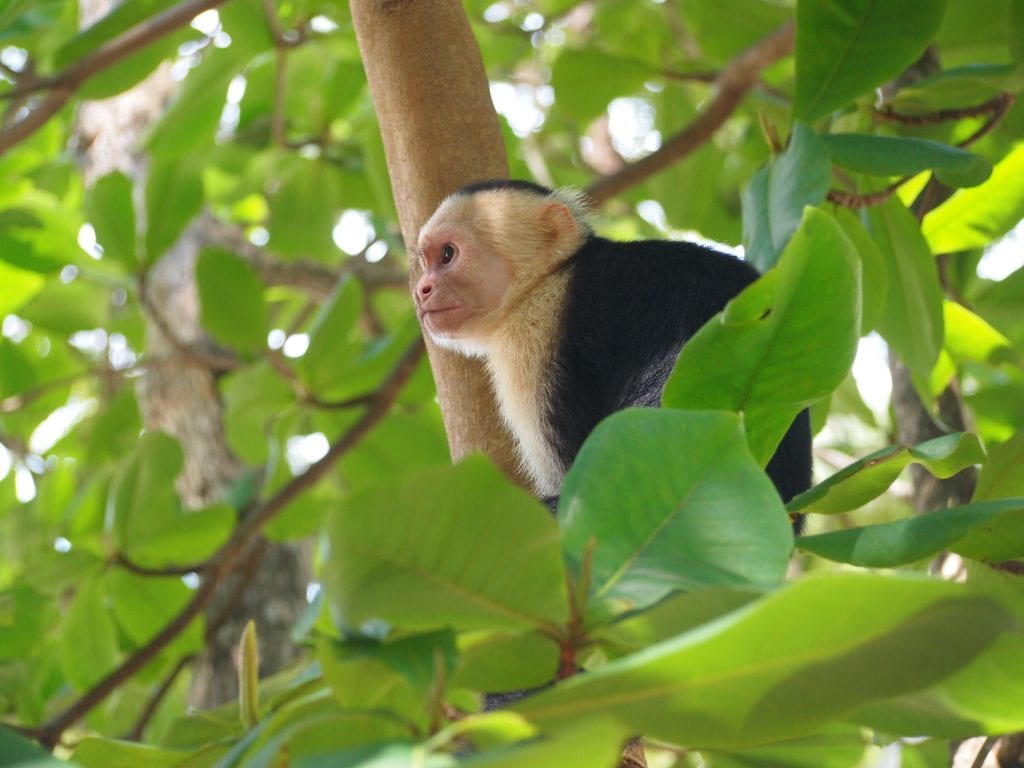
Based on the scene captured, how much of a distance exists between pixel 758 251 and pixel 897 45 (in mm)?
344

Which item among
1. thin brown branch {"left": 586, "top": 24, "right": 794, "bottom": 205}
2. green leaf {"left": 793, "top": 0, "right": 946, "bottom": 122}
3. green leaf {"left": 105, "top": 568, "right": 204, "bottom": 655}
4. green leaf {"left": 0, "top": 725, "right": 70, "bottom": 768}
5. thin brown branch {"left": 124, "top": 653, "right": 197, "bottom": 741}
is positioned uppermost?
green leaf {"left": 0, "top": 725, "right": 70, "bottom": 768}

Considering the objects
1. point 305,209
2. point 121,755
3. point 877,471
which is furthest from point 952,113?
point 305,209

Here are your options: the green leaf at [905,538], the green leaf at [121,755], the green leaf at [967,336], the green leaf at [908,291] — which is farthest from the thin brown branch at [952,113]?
the green leaf at [121,755]

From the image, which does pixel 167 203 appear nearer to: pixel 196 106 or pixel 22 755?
pixel 196 106

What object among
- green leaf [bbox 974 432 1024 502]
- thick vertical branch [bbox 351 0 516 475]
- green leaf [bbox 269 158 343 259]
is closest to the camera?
green leaf [bbox 974 432 1024 502]

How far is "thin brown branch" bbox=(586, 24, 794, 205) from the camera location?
8.43 feet

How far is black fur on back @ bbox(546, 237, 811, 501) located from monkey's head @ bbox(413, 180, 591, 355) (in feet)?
0.63

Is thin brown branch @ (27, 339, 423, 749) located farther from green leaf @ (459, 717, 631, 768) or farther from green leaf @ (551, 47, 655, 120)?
green leaf @ (459, 717, 631, 768)

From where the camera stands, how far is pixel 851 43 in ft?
5.07

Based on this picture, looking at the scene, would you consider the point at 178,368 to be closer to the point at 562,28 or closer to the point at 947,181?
the point at 562,28

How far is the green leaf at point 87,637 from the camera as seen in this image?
2525mm

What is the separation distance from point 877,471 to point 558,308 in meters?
1.11

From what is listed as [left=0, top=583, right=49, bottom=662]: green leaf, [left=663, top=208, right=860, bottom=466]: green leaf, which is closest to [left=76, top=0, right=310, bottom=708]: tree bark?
[left=0, top=583, right=49, bottom=662]: green leaf

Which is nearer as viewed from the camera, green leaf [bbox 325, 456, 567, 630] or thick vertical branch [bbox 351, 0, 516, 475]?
green leaf [bbox 325, 456, 567, 630]
